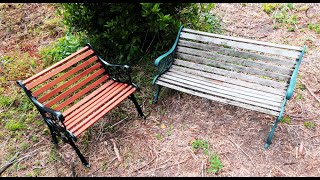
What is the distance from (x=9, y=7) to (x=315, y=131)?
21.9ft

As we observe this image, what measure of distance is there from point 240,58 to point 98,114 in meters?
1.99

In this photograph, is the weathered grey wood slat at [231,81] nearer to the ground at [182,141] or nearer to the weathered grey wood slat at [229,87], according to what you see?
the weathered grey wood slat at [229,87]

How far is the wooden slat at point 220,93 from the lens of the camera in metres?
3.32

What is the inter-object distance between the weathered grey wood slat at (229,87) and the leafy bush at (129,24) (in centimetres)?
73

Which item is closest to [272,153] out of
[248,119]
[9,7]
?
[248,119]

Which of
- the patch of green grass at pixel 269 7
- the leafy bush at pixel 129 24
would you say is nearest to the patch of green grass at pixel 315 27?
the patch of green grass at pixel 269 7

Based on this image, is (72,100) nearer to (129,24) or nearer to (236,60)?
(129,24)

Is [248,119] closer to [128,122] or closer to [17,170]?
[128,122]

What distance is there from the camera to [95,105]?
3559 mm

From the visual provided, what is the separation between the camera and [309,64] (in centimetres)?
457

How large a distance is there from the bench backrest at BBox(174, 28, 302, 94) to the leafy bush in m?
0.46

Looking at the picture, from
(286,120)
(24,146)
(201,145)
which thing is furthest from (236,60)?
(24,146)

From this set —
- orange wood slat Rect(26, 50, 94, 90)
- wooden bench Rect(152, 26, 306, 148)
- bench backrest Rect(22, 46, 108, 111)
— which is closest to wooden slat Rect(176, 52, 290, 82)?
wooden bench Rect(152, 26, 306, 148)

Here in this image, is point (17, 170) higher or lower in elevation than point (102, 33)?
lower
